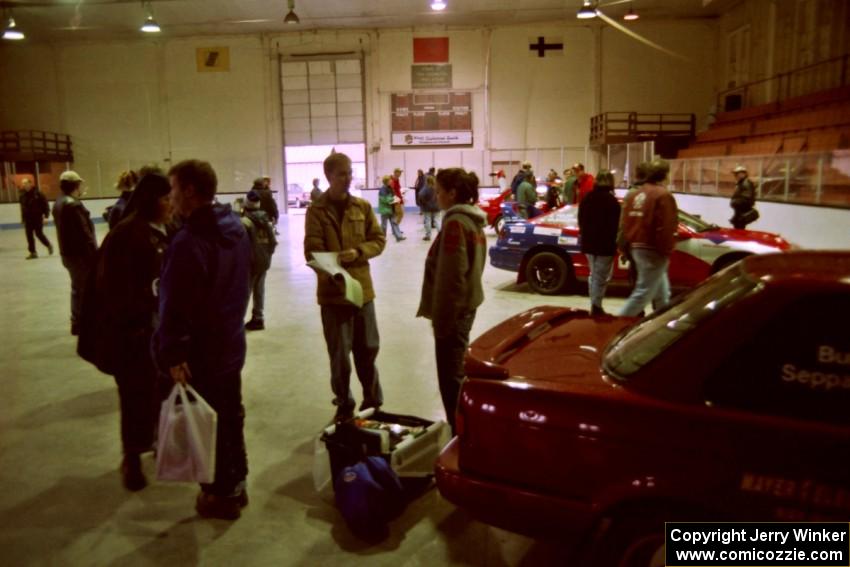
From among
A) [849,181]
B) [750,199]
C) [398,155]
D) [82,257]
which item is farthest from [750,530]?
[398,155]

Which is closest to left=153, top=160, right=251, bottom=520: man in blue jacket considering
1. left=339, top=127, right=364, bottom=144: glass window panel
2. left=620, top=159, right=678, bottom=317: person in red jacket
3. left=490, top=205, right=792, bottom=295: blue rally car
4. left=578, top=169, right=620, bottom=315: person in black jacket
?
left=620, top=159, right=678, bottom=317: person in red jacket

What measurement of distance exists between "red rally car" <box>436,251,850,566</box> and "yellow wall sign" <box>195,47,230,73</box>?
2716cm

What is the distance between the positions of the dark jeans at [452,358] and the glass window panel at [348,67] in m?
24.4

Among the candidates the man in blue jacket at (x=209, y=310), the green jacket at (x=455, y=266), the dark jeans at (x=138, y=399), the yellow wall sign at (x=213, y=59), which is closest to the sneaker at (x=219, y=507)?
the man in blue jacket at (x=209, y=310)

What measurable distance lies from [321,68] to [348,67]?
1.06m

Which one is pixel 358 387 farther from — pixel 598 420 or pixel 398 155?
pixel 398 155

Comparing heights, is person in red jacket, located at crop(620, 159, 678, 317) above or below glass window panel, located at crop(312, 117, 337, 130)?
below

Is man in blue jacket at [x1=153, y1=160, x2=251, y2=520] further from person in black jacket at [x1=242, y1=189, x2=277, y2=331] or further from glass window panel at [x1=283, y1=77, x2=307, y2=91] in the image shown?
glass window panel at [x1=283, y1=77, x2=307, y2=91]

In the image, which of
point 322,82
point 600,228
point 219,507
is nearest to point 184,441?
point 219,507

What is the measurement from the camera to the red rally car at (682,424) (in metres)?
2.02

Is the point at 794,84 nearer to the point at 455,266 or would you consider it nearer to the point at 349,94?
the point at 349,94

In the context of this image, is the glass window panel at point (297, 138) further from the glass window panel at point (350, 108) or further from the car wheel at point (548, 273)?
the car wheel at point (548, 273)

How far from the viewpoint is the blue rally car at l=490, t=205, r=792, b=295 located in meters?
8.12

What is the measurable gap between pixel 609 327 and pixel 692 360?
111 cm
